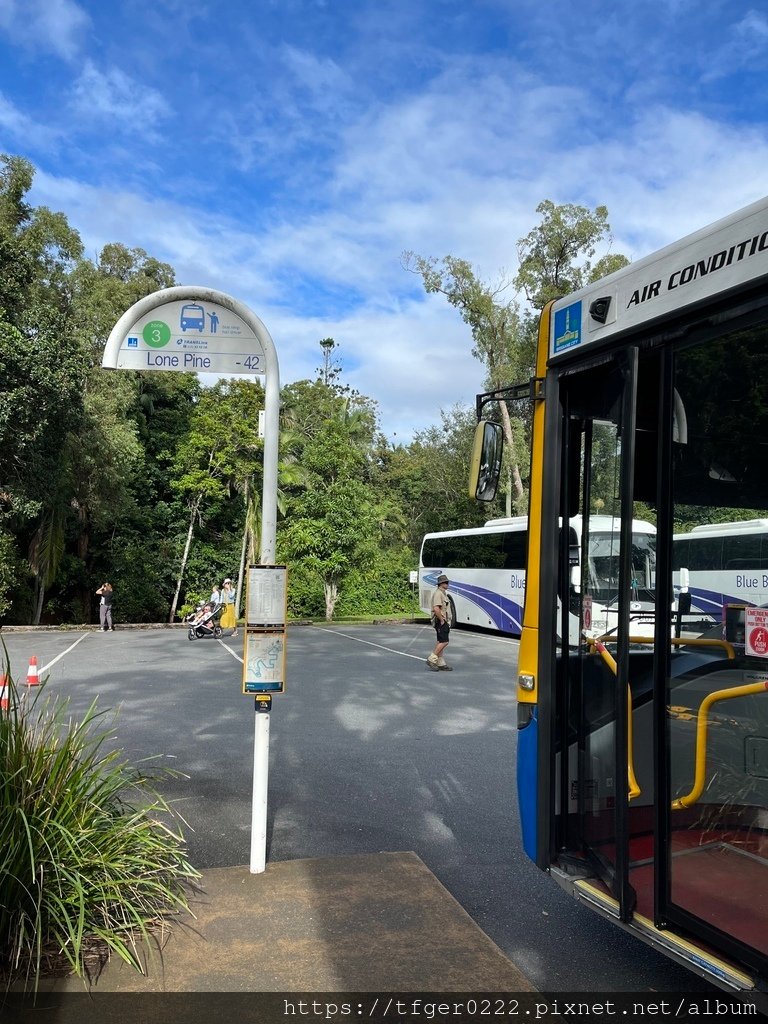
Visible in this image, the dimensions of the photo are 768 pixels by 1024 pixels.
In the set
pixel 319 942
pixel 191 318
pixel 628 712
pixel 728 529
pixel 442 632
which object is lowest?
pixel 319 942

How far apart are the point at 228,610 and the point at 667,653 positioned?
2139 cm

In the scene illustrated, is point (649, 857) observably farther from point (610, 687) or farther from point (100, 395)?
point (100, 395)

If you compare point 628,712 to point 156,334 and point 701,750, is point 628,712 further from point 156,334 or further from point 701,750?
point 156,334

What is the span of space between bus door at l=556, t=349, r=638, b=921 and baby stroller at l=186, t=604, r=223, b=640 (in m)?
17.9

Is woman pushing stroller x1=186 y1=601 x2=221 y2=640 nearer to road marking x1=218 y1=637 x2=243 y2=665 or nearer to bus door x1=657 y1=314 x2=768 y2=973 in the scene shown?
road marking x1=218 y1=637 x2=243 y2=665

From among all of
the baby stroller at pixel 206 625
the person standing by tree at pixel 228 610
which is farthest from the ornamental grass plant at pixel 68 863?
the person standing by tree at pixel 228 610

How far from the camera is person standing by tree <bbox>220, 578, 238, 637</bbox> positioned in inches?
912

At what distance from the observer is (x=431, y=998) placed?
127 inches

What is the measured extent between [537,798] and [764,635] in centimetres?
142

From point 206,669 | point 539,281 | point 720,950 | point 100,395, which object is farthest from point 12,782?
point 539,281

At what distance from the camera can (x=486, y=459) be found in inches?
167

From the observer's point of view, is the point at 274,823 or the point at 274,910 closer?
the point at 274,910

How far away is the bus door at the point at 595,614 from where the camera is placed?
3.35 meters

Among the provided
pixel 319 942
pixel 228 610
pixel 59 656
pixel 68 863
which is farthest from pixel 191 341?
pixel 228 610
